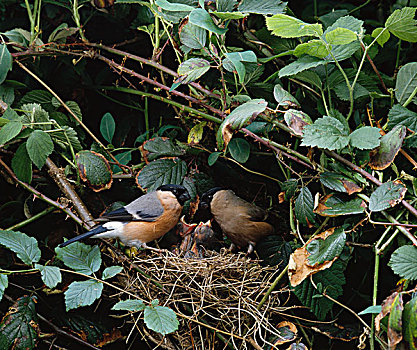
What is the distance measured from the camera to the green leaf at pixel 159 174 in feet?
6.87

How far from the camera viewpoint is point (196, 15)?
1663 mm

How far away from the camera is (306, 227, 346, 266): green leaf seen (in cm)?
164

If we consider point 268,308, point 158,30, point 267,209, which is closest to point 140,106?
point 158,30

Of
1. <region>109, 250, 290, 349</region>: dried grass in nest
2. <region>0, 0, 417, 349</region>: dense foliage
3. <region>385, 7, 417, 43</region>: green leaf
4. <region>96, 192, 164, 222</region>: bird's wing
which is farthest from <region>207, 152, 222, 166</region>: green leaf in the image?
<region>385, 7, 417, 43</region>: green leaf

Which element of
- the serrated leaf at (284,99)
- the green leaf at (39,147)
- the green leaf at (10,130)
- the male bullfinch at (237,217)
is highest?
the serrated leaf at (284,99)

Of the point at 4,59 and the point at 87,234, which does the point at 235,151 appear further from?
the point at 4,59

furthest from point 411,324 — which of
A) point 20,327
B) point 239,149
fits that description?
point 20,327

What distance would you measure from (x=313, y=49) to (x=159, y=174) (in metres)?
0.78

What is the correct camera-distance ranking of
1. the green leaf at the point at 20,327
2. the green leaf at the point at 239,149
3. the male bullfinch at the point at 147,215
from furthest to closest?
the male bullfinch at the point at 147,215 < the green leaf at the point at 239,149 < the green leaf at the point at 20,327

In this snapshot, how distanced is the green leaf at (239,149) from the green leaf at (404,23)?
25.9 inches

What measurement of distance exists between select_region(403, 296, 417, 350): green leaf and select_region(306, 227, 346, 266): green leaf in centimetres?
30

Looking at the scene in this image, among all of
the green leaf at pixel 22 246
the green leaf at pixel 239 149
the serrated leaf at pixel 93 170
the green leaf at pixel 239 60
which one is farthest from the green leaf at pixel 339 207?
the green leaf at pixel 22 246

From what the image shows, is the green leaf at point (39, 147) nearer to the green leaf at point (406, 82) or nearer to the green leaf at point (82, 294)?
the green leaf at point (82, 294)

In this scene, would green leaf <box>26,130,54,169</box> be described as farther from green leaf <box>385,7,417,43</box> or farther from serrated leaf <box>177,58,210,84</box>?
green leaf <box>385,7,417,43</box>
